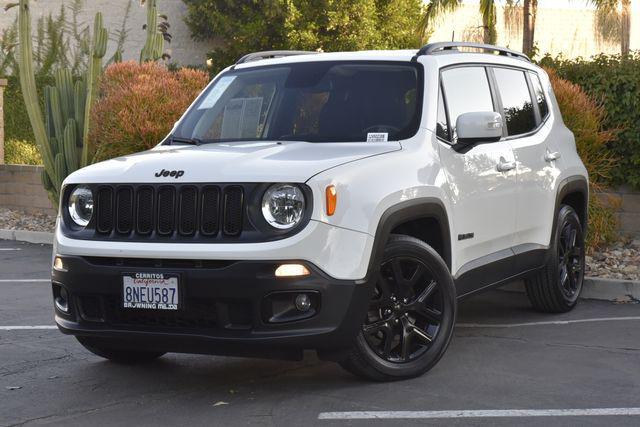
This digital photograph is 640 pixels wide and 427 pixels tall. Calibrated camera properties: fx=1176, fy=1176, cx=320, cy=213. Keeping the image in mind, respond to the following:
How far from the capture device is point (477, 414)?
5.75 meters

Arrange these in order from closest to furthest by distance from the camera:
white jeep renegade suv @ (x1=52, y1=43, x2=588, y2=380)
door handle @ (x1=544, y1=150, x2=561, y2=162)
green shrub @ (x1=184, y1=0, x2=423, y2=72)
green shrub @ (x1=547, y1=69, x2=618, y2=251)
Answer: white jeep renegade suv @ (x1=52, y1=43, x2=588, y2=380) → door handle @ (x1=544, y1=150, x2=561, y2=162) → green shrub @ (x1=547, y1=69, x2=618, y2=251) → green shrub @ (x1=184, y1=0, x2=423, y2=72)

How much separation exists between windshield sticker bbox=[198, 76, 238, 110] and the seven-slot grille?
1.50 meters

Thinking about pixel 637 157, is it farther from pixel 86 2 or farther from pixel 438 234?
pixel 86 2

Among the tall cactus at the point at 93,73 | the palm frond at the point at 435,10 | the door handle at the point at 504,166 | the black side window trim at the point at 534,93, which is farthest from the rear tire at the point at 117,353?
the palm frond at the point at 435,10

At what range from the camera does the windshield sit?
22.7 feet

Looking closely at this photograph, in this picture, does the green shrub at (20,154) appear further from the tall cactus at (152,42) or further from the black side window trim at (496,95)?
the black side window trim at (496,95)

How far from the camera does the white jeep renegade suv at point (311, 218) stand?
5.84 meters

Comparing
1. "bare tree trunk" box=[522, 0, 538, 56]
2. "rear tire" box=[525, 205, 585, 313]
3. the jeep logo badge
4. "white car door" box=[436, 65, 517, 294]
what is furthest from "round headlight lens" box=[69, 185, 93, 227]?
"bare tree trunk" box=[522, 0, 538, 56]

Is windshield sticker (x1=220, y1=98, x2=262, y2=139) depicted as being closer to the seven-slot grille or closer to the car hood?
the car hood

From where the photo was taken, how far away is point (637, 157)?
12.0 m

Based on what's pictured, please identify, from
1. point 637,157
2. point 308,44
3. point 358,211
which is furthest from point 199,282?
point 308,44

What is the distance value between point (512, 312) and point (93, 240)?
3960mm

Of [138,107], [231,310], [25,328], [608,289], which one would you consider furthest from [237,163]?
[138,107]

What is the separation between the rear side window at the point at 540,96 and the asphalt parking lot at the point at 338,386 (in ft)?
5.10
